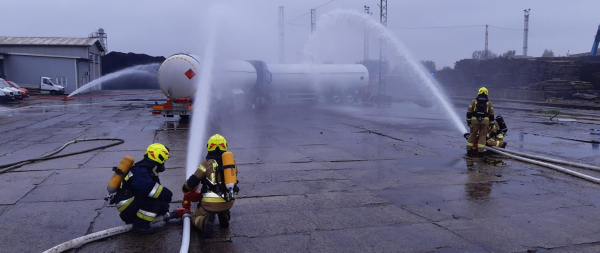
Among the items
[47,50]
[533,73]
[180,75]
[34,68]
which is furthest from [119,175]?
[47,50]

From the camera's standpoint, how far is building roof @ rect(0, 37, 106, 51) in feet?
166

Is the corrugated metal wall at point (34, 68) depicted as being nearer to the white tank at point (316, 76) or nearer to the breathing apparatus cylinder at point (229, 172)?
the white tank at point (316, 76)

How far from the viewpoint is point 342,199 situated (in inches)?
289

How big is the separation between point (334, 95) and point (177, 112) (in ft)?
62.1

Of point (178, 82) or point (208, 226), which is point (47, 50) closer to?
point (178, 82)

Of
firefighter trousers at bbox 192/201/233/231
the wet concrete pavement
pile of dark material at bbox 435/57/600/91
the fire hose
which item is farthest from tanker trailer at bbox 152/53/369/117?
pile of dark material at bbox 435/57/600/91

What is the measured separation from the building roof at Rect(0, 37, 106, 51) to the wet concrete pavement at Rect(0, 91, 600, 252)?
42.2 meters

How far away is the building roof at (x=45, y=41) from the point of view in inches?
1987

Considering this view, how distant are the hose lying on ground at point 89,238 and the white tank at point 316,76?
89.0 feet

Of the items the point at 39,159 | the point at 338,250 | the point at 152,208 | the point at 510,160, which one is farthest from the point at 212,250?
the point at 510,160

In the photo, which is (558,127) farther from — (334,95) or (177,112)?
(334,95)

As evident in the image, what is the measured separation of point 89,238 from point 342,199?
12.4 ft

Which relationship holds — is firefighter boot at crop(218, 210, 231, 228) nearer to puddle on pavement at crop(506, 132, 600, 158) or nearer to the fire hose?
the fire hose

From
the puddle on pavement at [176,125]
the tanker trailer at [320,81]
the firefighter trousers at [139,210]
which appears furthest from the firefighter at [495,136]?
the tanker trailer at [320,81]
